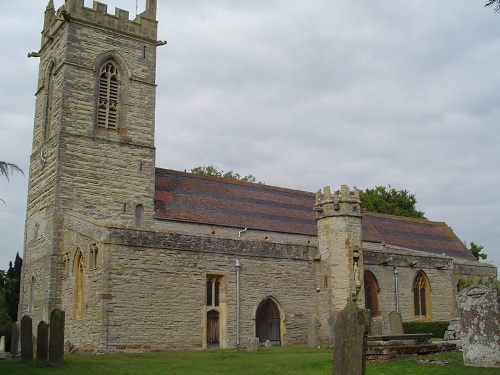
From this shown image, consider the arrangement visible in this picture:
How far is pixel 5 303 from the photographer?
37.8 m

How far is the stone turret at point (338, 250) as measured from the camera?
1006 inches

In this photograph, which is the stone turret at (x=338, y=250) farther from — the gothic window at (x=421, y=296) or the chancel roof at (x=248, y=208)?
the gothic window at (x=421, y=296)

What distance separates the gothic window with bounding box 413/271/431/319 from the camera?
1219 inches

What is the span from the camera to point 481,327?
1285 cm

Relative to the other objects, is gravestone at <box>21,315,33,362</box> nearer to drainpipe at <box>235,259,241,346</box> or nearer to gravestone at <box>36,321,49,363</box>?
gravestone at <box>36,321,49,363</box>

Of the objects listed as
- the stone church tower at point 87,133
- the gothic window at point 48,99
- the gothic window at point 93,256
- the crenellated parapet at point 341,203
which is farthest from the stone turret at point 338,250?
the gothic window at point 48,99

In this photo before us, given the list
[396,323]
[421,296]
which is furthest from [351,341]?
[421,296]

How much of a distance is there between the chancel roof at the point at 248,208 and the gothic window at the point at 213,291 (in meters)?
5.24

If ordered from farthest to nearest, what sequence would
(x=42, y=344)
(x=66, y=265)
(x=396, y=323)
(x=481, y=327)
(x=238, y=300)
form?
(x=66, y=265), (x=238, y=300), (x=396, y=323), (x=42, y=344), (x=481, y=327)

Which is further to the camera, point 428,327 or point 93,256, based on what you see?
point 428,327

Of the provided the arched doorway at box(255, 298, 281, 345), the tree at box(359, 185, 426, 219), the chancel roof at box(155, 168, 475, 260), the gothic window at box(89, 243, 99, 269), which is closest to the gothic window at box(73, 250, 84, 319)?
the gothic window at box(89, 243, 99, 269)

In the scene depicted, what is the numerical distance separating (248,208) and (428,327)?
10807 millimetres

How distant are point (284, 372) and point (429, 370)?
3.02 metres

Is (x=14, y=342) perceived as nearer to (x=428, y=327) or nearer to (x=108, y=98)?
(x=108, y=98)
